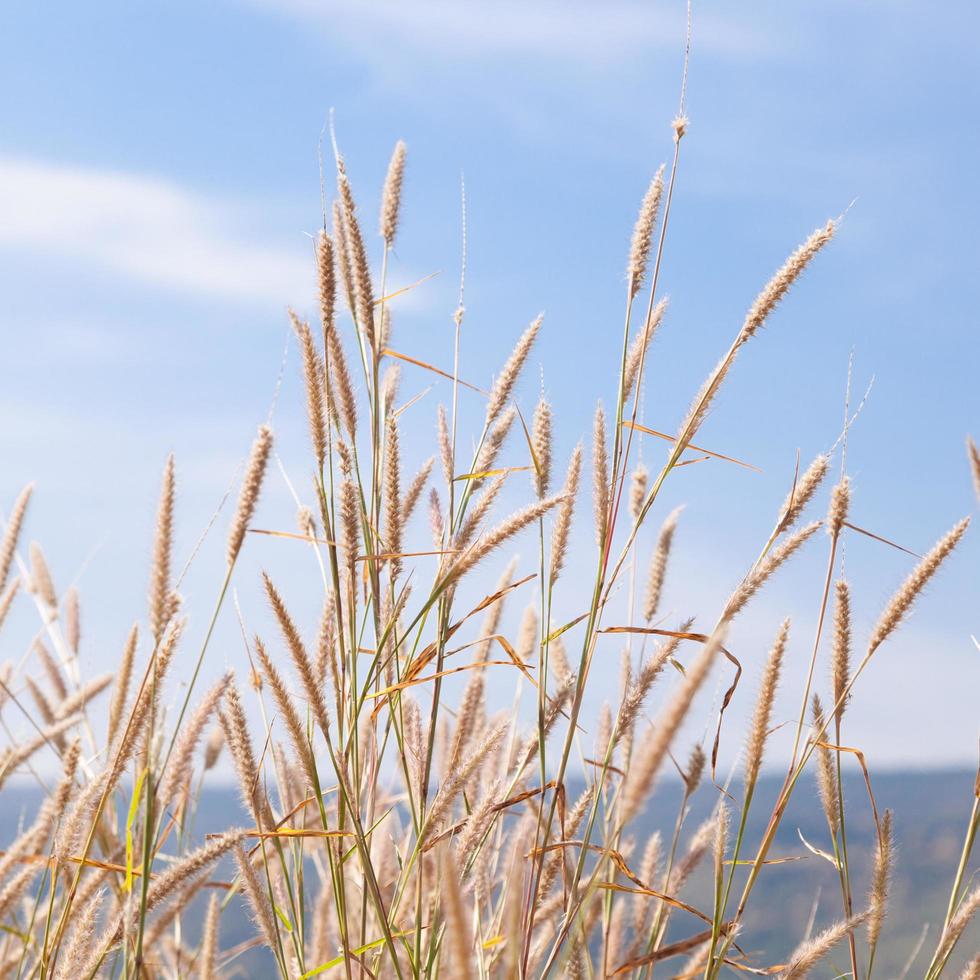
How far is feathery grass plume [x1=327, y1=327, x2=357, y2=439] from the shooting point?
64.9 inches

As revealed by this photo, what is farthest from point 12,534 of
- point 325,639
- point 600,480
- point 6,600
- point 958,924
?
point 958,924

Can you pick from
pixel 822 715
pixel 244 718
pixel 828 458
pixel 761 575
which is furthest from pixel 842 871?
pixel 244 718

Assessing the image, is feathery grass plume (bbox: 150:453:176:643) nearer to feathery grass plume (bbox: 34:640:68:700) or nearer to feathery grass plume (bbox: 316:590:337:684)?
feathery grass plume (bbox: 316:590:337:684)

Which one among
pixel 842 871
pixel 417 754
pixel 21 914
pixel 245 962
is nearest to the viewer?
pixel 417 754

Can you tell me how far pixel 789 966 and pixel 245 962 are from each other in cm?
238

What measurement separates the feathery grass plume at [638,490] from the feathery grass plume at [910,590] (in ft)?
1.68

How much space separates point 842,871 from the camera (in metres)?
1.82

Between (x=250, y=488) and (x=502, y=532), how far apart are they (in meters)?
0.32

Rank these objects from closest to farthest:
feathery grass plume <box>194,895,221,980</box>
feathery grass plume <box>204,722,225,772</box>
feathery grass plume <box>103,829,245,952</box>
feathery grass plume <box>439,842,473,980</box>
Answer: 1. feathery grass plume <box>439,842,473,980</box>
2. feathery grass plume <box>103,829,245,952</box>
3. feathery grass plume <box>194,895,221,980</box>
4. feathery grass plume <box>204,722,225,772</box>

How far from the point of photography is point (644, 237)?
165 centimetres

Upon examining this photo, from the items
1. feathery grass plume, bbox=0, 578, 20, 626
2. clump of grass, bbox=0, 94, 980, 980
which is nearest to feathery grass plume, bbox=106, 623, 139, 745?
clump of grass, bbox=0, 94, 980, 980

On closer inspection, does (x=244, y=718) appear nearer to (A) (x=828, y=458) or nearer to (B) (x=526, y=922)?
(B) (x=526, y=922)

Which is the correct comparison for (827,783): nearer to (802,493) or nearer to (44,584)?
(802,493)

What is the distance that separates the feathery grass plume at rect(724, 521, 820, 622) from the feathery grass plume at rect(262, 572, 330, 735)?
23.6 inches
